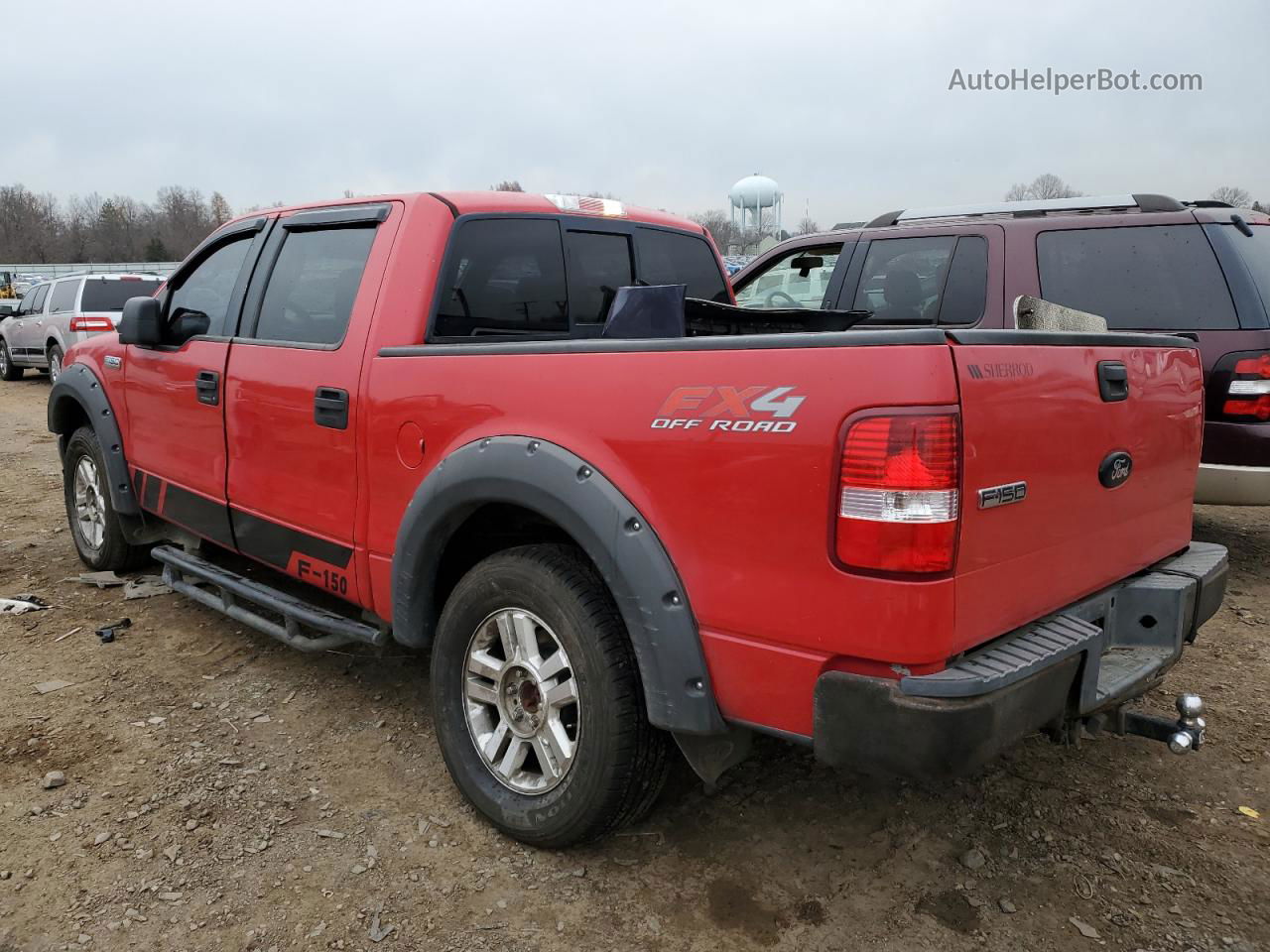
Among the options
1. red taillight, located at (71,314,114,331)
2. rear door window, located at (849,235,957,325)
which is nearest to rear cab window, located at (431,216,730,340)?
rear door window, located at (849,235,957,325)

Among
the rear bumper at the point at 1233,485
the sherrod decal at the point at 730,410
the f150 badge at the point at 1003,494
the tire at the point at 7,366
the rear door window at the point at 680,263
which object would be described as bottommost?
the rear bumper at the point at 1233,485

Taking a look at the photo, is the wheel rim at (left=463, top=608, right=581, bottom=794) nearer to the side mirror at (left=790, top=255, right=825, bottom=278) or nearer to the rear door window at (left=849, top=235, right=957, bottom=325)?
the rear door window at (left=849, top=235, right=957, bottom=325)

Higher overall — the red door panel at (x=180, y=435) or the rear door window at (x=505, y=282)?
the rear door window at (x=505, y=282)

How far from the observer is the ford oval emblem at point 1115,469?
2328mm

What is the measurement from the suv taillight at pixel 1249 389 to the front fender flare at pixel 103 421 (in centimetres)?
561

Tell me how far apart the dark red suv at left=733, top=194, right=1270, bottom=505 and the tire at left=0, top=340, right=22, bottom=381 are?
16349 mm

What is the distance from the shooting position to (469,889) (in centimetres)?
245

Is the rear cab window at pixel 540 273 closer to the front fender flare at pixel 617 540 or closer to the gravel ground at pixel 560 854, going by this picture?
the front fender flare at pixel 617 540

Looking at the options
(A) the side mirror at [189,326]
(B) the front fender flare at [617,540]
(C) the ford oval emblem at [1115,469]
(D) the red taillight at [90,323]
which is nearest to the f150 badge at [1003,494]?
(C) the ford oval emblem at [1115,469]

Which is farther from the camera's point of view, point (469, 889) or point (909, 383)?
point (469, 889)

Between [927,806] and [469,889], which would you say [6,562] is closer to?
[469,889]

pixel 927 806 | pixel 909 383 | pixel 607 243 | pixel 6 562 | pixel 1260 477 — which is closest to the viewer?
pixel 909 383

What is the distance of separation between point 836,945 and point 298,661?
2.67 m

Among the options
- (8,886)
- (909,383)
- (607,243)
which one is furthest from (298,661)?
(909,383)
